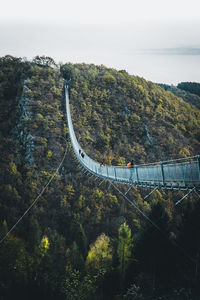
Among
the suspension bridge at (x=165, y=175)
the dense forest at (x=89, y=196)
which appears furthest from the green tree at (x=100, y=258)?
the suspension bridge at (x=165, y=175)

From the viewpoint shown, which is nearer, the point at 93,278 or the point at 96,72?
the point at 93,278

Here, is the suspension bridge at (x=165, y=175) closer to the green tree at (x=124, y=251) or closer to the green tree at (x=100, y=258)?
the green tree at (x=124, y=251)

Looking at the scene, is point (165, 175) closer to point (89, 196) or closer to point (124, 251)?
point (124, 251)

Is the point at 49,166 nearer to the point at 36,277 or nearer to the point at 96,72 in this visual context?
the point at 36,277

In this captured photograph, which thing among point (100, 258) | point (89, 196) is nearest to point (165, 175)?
point (100, 258)

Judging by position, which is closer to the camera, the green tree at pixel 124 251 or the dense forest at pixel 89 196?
the dense forest at pixel 89 196

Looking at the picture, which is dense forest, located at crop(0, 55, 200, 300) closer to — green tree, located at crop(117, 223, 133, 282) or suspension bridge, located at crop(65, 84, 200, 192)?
green tree, located at crop(117, 223, 133, 282)

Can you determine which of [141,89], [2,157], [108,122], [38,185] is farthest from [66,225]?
[141,89]

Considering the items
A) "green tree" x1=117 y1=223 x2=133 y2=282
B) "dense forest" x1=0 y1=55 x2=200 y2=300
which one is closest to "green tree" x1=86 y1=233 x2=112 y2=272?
"dense forest" x1=0 y1=55 x2=200 y2=300
